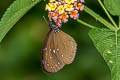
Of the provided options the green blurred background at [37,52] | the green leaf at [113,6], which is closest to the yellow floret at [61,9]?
the green leaf at [113,6]

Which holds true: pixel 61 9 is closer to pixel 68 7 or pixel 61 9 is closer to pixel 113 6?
pixel 68 7

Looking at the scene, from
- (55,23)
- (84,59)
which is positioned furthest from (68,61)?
(84,59)

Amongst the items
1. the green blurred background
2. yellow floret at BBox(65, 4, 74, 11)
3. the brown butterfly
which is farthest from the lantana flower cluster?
the green blurred background

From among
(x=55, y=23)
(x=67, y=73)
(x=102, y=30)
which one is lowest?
(x=67, y=73)

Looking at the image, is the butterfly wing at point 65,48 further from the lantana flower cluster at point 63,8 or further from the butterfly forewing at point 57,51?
the lantana flower cluster at point 63,8

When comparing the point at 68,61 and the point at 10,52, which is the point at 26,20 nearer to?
the point at 10,52

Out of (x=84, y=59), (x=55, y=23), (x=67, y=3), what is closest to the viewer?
(x=67, y=3)
